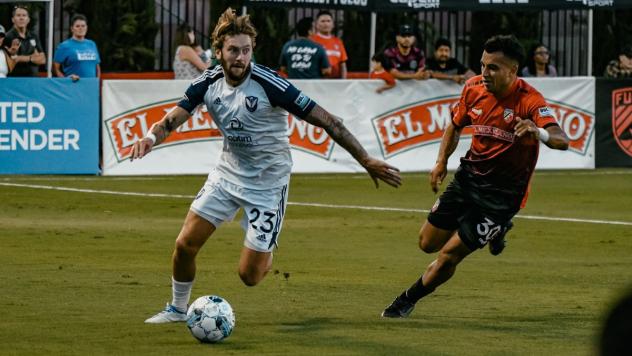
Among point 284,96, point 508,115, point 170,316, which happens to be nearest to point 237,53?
point 284,96

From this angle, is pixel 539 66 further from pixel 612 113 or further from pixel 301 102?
pixel 301 102

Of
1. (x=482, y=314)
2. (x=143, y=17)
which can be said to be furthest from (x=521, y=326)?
(x=143, y=17)

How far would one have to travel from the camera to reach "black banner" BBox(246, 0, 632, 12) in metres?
21.9

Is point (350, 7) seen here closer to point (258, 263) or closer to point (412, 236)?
point (412, 236)

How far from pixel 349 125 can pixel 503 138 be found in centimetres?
1147

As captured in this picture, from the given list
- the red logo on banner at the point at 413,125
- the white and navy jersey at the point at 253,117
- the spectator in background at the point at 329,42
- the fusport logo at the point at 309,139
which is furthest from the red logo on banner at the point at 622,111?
the white and navy jersey at the point at 253,117

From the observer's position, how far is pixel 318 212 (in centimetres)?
1670

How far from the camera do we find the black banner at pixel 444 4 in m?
21.9

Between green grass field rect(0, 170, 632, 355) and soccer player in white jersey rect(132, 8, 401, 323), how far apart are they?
44 centimetres

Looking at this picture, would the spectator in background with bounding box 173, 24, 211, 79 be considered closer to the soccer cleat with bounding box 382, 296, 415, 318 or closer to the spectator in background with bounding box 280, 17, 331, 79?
the spectator in background with bounding box 280, 17, 331, 79

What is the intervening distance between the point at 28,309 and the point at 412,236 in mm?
6028

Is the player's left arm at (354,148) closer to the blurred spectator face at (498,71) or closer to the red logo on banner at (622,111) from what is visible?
the blurred spectator face at (498,71)

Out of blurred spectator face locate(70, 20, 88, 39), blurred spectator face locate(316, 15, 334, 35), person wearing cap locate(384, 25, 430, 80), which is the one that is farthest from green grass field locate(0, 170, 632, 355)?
blurred spectator face locate(316, 15, 334, 35)

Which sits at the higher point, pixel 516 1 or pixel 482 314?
pixel 516 1
